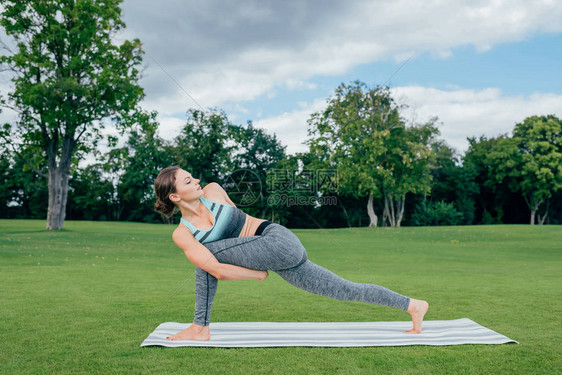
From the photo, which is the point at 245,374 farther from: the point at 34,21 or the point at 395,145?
the point at 395,145

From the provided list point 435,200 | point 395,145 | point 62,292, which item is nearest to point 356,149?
point 395,145

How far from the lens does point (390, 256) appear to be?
14711 mm

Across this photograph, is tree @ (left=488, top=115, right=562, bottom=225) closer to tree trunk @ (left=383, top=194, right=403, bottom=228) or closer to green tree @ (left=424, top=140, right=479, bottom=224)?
green tree @ (left=424, top=140, right=479, bottom=224)

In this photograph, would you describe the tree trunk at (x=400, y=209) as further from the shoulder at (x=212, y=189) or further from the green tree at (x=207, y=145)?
the shoulder at (x=212, y=189)

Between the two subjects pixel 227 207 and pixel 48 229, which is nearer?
pixel 227 207

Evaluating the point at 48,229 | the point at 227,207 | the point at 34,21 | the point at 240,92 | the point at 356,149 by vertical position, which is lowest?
the point at 48,229

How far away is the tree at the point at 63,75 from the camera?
69.2 ft

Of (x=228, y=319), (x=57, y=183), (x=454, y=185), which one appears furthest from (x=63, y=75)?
(x=454, y=185)

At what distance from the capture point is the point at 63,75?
71.9ft

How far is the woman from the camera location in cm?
357

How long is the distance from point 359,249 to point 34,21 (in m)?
18.9

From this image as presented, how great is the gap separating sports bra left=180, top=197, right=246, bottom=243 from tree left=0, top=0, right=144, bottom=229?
19.4m

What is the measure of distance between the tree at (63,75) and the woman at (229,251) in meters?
19.3

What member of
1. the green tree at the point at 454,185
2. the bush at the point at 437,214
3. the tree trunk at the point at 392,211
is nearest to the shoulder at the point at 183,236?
the tree trunk at the point at 392,211
